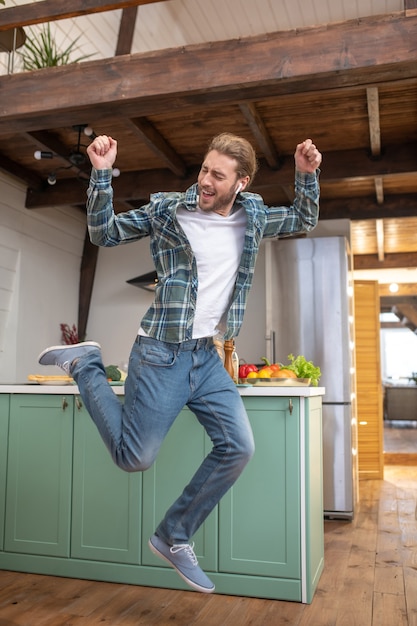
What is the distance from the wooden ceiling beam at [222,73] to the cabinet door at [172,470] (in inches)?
66.6

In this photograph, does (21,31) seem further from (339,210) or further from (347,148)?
(339,210)

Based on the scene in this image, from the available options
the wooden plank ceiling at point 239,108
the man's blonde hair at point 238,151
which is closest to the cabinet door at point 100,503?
the man's blonde hair at point 238,151

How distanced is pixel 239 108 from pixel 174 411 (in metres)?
2.71

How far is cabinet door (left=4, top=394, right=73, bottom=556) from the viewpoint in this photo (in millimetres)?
3041

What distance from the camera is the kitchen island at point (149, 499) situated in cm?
271

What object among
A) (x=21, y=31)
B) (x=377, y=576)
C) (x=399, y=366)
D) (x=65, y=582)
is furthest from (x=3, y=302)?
(x=399, y=366)

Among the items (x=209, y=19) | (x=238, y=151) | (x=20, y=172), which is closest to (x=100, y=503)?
(x=238, y=151)

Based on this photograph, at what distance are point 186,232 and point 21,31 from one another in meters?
3.04

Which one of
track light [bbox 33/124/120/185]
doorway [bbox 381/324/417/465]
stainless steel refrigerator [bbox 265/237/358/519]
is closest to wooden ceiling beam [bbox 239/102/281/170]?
stainless steel refrigerator [bbox 265/237/358/519]

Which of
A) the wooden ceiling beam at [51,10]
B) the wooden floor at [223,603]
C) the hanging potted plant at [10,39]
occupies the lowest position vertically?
the wooden floor at [223,603]

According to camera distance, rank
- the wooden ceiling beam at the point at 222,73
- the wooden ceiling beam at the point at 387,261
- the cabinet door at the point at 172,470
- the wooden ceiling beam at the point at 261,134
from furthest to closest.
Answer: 1. the wooden ceiling beam at the point at 387,261
2. the wooden ceiling beam at the point at 261,134
3. the wooden ceiling beam at the point at 222,73
4. the cabinet door at the point at 172,470

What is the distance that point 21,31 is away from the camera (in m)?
4.26

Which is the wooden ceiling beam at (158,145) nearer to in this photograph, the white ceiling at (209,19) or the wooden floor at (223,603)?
the white ceiling at (209,19)

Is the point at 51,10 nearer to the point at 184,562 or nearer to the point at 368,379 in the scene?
the point at 184,562
